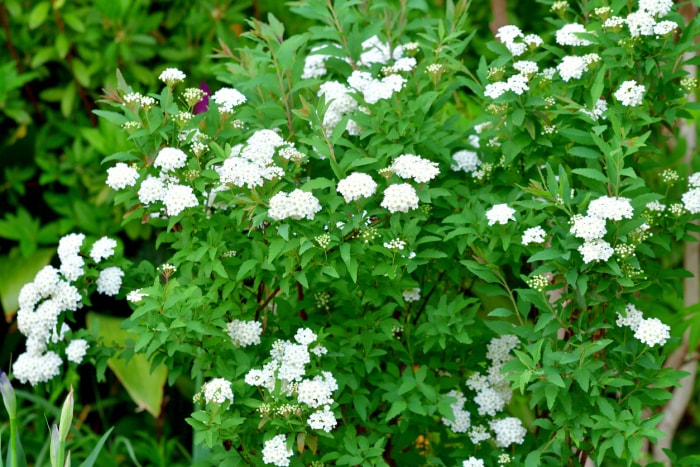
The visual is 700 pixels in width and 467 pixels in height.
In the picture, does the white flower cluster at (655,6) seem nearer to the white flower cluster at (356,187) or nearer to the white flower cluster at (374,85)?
the white flower cluster at (374,85)

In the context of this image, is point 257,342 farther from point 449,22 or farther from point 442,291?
point 449,22

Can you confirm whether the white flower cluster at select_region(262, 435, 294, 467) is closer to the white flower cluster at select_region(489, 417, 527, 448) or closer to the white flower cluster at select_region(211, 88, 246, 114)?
the white flower cluster at select_region(489, 417, 527, 448)

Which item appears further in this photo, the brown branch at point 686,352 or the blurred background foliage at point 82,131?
the blurred background foliage at point 82,131

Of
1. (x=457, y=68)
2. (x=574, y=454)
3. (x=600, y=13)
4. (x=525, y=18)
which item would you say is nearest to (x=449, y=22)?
(x=457, y=68)

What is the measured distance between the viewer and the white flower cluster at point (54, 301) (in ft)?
7.13

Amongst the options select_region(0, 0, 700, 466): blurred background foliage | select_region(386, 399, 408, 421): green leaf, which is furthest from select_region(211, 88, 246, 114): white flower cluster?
select_region(0, 0, 700, 466): blurred background foliage

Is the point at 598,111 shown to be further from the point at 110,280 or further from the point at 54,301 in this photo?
→ the point at 54,301

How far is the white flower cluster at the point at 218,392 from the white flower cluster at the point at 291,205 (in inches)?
14.6

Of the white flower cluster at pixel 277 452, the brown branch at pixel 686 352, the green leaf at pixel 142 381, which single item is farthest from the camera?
the green leaf at pixel 142 381

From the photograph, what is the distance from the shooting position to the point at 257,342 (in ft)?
6.87

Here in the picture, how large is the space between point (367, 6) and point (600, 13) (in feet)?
2.34

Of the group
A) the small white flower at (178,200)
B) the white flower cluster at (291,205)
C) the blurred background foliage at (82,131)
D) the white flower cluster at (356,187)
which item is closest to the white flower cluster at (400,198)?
the white flower cluster at (356,187)

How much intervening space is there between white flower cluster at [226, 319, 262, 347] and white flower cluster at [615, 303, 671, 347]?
81 centimetres

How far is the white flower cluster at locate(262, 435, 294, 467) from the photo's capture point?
1.93 meters
